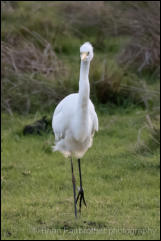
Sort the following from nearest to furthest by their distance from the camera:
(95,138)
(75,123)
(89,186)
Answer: (75,123) → (89,186) → (95,138)

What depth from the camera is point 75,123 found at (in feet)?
11.5

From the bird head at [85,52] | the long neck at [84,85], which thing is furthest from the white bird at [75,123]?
the bird head at [85,52]

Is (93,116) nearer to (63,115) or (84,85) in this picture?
(63,115)

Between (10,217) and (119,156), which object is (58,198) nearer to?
(10,217)

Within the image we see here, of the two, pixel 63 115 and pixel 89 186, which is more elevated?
pixel 63 115

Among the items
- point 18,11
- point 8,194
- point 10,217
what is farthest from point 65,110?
point 18,11

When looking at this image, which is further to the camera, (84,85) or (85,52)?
(84,85)

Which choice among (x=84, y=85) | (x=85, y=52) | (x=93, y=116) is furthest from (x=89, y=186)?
(x=85, y=52)

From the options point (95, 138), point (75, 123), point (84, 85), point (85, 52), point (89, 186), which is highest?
point (85, 52)

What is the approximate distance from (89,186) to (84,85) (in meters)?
2.49

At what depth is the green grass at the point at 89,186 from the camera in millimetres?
4472

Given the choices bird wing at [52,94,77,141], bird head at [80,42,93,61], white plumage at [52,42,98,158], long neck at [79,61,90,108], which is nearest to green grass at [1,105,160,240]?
white plumage at [52,42,98,158]

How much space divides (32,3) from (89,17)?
1.41m

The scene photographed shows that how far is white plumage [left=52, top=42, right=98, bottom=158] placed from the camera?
3.36 metres
